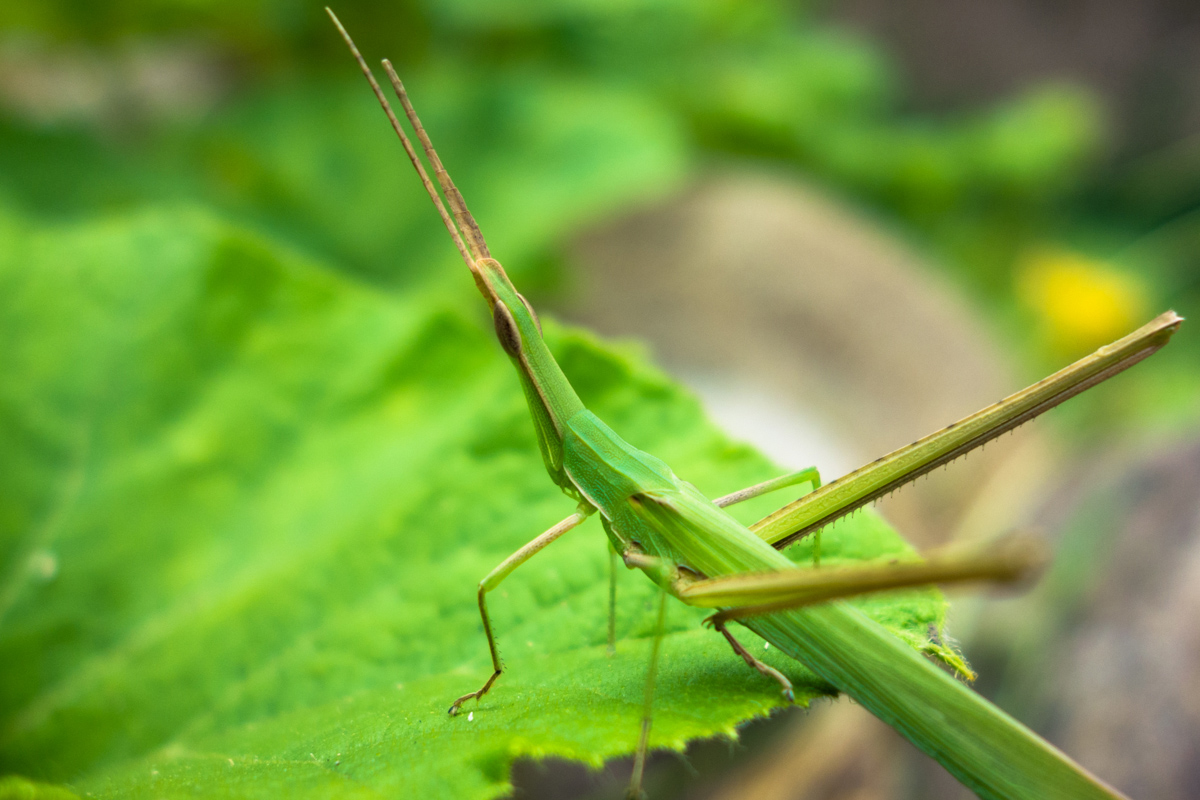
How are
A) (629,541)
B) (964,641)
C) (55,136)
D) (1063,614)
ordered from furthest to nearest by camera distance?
(55,136), (964,641), (1063,614), (629,541)

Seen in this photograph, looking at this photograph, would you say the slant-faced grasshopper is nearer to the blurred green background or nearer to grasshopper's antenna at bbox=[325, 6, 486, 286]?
grasshopper's antenna at bbox=[325, 6, 486, 286]

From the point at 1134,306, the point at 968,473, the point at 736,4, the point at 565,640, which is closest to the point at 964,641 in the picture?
the point at 968,473

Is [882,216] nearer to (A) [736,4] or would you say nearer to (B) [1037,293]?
(B) [1037,293]

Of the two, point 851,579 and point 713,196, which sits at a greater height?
point 851,579

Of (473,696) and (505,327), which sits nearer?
(473,696)

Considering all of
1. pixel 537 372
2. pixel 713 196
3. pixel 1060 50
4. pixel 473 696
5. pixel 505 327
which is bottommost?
pixel 1060 50

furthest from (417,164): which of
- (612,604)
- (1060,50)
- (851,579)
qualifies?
(1060,50)

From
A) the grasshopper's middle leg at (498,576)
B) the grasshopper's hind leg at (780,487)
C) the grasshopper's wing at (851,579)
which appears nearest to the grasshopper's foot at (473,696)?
the grasshopper's middle leg at (498,576)

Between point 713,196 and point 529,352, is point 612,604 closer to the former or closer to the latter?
point 529,352
